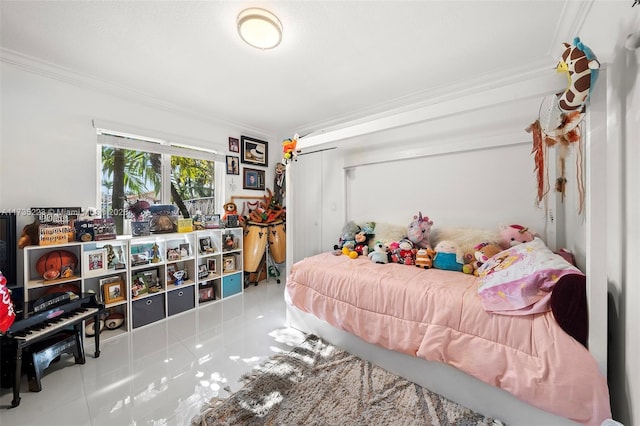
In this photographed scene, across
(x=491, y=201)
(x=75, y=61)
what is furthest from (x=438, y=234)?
(x=75, y=61)

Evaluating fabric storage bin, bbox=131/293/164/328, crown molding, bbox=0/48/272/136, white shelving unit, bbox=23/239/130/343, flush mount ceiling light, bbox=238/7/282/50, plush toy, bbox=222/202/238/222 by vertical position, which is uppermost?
crown molding, bbox=0/48/272/136

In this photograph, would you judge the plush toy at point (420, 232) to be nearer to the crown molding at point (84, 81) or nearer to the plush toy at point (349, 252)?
the plush toy at point (349, 252)

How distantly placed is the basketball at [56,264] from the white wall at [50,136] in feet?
1.14

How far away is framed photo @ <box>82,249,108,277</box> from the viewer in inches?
83.3

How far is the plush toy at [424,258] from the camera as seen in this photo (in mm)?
2205

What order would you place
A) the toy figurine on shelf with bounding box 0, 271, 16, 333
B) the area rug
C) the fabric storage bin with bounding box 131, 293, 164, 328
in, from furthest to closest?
the fabric storage bin with bounding box 131, 293, 164, 328, the area rug, the toy figurine on shelf with bounding box 0, 271, 16, 333

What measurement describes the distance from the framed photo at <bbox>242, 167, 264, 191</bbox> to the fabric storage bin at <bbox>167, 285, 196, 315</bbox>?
66.2 inches

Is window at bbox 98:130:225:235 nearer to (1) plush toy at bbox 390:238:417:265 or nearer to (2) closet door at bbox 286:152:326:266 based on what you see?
(2) closet door at bbox 286:152:326:266

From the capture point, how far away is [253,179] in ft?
12.6

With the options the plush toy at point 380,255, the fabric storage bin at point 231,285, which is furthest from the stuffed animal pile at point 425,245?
the fabric storage bin at point 231,285

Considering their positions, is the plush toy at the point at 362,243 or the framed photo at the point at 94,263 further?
the plush toy at the point at 362,243

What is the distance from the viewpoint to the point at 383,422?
4.36ft

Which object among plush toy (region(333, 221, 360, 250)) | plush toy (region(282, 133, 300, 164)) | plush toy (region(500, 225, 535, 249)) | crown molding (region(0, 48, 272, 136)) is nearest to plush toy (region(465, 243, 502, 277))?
plush toy (region(500, 225, 535, 249))

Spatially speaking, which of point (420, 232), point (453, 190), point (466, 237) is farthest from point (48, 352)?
point (453, 190)
